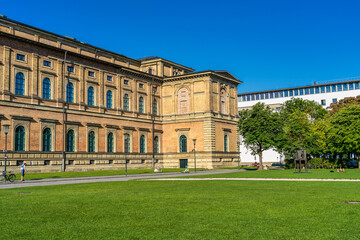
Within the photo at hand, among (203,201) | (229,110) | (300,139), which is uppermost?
(229,110)

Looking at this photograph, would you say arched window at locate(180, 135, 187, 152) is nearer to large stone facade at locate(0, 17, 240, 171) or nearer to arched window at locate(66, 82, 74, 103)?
large stone facade at locate(0, 17, 240, 171)

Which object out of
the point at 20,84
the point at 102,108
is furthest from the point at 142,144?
the point at 20,84

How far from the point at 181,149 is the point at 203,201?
2071 inches

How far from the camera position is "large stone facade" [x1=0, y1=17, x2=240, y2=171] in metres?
46.8

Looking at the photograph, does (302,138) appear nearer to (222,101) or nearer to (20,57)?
(222,101)

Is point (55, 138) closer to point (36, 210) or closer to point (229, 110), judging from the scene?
point (229, 110)

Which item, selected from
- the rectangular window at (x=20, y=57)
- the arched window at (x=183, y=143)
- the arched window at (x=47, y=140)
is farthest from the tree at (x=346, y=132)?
the rectangular window at (x=20, y=57)

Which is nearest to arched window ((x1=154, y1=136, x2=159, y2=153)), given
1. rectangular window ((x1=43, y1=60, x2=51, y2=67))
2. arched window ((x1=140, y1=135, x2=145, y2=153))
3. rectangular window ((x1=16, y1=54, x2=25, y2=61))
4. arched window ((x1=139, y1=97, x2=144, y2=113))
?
arched window ((x1=140, y1=135, x2=145, y2=153))

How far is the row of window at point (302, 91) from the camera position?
105 m

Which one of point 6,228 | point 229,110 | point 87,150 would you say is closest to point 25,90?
point 87,150

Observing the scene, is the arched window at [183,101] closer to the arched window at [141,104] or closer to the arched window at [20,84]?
the arched window at [141,104]

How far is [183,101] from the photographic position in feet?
223

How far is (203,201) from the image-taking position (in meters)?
14.6

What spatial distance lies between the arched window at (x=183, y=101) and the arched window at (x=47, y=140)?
1006 inches
